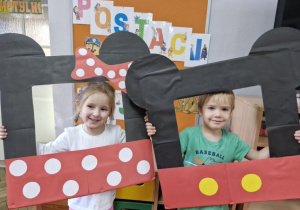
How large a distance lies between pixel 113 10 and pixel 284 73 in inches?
40.8

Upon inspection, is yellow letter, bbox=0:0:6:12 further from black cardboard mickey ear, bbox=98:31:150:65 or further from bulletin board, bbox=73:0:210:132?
black cardboard mickey ear, bbox=98:31:150:65

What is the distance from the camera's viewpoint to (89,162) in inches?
31.2

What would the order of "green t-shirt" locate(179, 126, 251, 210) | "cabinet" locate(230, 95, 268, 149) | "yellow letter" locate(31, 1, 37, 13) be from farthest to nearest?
"yellow letter" locate(31, 1, 37, 13), "cabinet" locate(230, 95, 268, 149), "green t-shirt" locate(179, 126, 251, 210)

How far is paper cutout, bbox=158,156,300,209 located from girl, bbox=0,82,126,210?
29 centimetres

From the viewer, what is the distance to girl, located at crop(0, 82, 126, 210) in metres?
0.85

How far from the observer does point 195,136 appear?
Answer: 877mm

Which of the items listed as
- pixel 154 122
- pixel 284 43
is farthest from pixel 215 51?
pixel 154 122

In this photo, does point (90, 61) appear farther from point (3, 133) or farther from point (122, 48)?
point (3, 133)

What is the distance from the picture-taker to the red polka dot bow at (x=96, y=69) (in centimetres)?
80

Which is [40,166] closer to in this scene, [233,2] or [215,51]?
[215,51]

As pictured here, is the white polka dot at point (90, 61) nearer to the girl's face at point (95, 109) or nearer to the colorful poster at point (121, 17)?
the girl's face at point (95, 109)

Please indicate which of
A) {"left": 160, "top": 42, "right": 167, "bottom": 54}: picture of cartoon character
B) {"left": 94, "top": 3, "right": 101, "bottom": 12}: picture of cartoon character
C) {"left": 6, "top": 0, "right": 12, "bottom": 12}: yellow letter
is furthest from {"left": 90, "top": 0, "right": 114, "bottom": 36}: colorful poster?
{"left": 6, "top": 0, "right": 12, "bottom": 12}: yellow letter

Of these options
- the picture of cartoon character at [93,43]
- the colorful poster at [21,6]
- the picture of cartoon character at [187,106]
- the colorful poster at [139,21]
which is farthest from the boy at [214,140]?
the colorful poster at [21,6]

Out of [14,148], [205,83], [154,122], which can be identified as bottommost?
[14,148]
